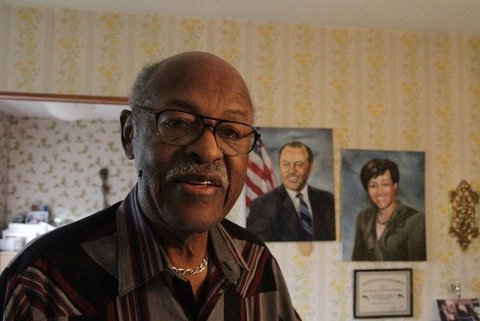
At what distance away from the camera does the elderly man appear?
0.62 metres

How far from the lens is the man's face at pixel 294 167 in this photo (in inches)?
76.4

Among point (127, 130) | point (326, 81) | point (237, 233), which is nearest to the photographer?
point (127, 130)

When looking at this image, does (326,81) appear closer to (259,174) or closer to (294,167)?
(294,167)

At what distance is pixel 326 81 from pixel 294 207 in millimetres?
646

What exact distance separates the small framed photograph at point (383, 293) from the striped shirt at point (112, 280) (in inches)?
53.4

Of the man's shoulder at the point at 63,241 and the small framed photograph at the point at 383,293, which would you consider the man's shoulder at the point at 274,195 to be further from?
the man's shoulder at the point at 63,241

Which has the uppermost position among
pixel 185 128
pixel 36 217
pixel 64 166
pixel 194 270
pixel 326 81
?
pixel 326 81

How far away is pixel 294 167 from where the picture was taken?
195cm

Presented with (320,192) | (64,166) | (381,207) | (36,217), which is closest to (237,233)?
(320,192)

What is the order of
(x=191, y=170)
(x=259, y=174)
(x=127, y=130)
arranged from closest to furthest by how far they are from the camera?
(x=191, y=170) < (x=127, y=130) < (x=259, y=174)

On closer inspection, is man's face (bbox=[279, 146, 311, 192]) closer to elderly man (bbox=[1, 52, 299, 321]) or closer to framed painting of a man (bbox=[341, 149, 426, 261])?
framed painting of a man (bbox=[341, 149, 426, 261])

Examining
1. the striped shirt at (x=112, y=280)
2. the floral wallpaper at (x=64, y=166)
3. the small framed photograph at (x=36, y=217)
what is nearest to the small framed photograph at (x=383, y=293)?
the striped shirt at (x=112, y=280)

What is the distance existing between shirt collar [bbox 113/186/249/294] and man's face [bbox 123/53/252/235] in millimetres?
41

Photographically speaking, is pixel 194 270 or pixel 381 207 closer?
pixel 194 270
